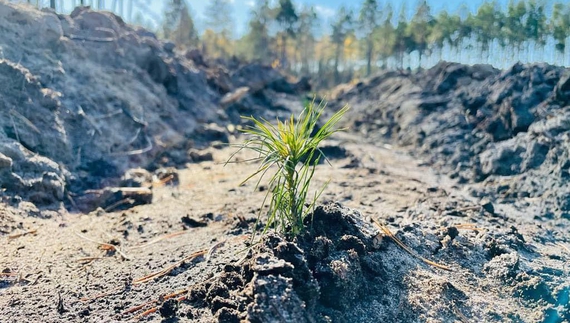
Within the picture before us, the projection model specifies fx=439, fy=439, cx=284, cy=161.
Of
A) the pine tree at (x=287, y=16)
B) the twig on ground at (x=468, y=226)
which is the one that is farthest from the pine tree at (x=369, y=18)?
the twig on ground at (x=468, y=226)

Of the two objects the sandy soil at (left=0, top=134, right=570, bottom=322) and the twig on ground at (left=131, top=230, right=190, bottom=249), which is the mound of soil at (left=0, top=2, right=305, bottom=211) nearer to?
the sandy soil at (left=0, top=134, right=570, bottom=322)

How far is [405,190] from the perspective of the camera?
20.2 ft

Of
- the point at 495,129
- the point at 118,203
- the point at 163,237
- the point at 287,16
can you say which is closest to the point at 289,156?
the point at 163,237

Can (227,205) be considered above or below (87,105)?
below

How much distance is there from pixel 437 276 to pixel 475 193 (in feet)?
12.7

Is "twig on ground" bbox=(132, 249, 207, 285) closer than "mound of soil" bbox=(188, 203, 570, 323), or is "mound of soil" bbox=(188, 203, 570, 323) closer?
"mound of soil" bbox=(188, 203, 570, 323)

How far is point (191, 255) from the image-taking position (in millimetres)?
3357

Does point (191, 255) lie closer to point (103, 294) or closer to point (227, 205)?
point (103, 294)

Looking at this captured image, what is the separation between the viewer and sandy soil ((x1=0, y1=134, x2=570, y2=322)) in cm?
275

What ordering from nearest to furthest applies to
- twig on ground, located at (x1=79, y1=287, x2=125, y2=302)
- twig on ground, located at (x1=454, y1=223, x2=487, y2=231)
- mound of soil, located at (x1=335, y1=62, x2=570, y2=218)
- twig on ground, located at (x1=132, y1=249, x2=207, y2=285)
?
1. twig on ground, located at (x1=79, y1=287, x2=125, y2=302)
2. twig on ground, located at (x1=132, y1=249, x2=207, y2=285)
3. twig on ground, located at (x1=454, y1=223, x2=487, y2=231)
4. mound of soil, located at (x1=335, y1=62, x2=570, y2=218)

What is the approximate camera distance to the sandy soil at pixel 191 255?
2748 millimetres

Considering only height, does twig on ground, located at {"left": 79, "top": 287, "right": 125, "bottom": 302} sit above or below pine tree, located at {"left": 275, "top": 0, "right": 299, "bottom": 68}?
below

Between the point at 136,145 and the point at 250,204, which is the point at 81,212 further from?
the point at 136,145

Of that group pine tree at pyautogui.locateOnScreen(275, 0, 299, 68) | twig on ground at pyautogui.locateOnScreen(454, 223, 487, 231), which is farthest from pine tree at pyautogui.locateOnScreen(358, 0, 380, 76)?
twig on ground at pyautogui.locateOnScreen(454, 223, 487, 231)
